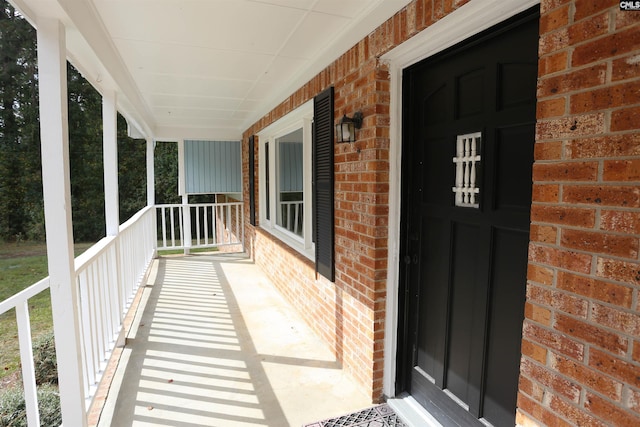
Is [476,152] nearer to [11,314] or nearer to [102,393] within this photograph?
[102,393]

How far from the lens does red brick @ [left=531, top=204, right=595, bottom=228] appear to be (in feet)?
3.43

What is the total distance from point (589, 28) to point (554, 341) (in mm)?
966

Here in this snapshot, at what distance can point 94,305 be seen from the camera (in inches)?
100

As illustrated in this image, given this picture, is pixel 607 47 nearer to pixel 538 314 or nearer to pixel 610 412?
pixel 538 314

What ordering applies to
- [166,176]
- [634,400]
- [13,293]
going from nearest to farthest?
[634,400] → [13,293] → [166,176]

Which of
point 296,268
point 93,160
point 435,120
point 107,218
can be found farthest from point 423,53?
point 93,160

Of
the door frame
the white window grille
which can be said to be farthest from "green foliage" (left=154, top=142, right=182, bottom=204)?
the white window grille

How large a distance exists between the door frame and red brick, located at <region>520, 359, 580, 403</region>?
3.52ft

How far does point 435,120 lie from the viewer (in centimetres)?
203

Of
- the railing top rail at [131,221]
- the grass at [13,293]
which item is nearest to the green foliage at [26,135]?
the grass at [13,293]

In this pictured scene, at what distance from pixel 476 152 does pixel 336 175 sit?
3.98 ft

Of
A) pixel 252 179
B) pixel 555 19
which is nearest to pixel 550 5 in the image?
pixel 555 19

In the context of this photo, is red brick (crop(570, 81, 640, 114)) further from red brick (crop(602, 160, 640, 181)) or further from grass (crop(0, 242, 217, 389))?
grass (crop(0, 242, 217, 389))

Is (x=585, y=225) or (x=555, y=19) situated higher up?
(x=555, y=19)
